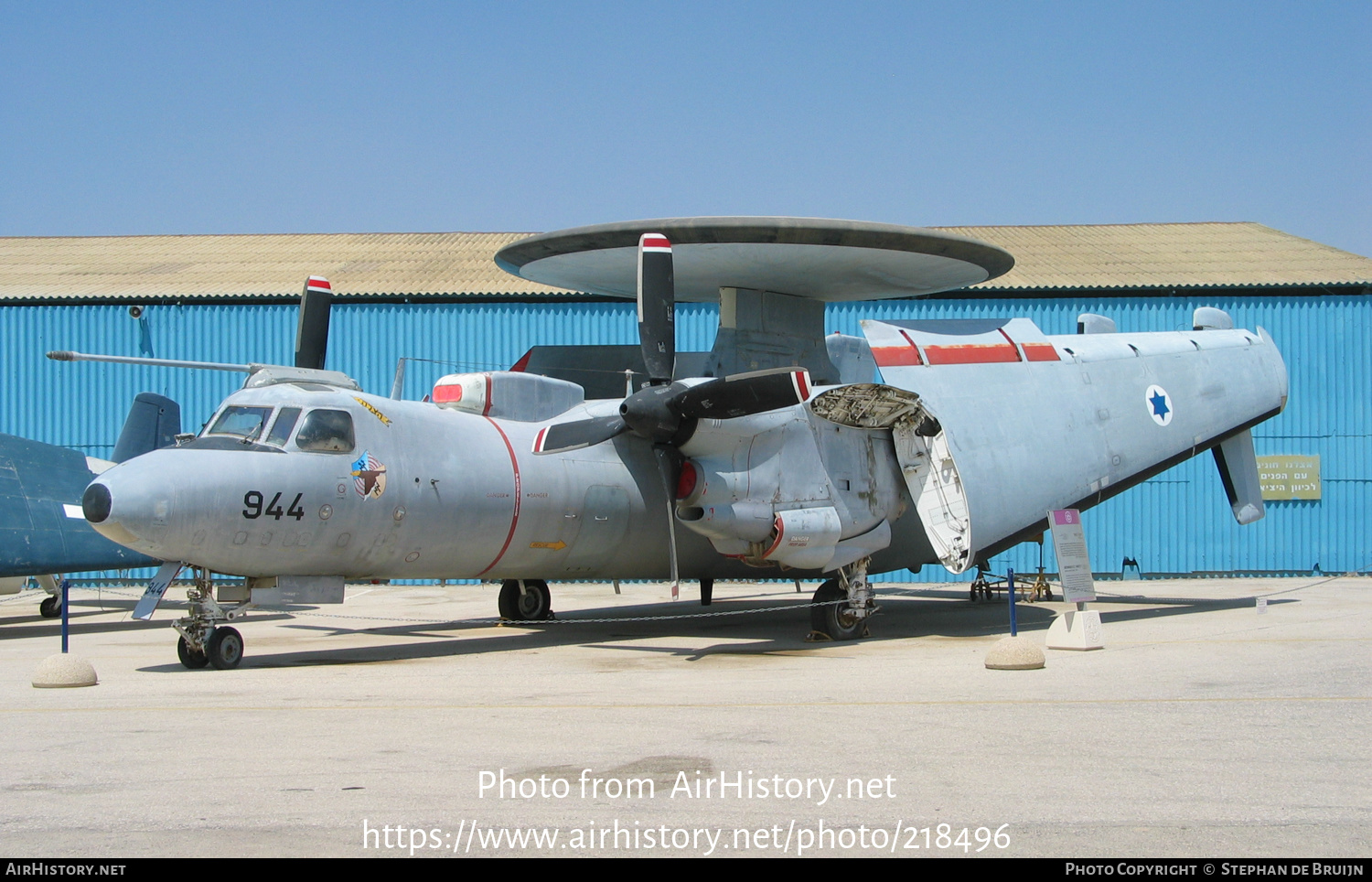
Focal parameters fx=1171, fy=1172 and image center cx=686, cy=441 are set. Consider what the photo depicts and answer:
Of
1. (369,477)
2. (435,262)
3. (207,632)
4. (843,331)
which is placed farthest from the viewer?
(435,262)

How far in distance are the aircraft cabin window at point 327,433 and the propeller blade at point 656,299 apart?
14.0 ft

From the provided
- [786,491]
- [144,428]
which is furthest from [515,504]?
[144,428]

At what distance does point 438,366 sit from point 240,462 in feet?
62.2

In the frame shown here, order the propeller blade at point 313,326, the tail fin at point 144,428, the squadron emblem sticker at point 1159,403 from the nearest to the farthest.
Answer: the propeller blade at point 313,326 < the squadron emblem sticker at point 1159,403 < the tail fin at point 144,428

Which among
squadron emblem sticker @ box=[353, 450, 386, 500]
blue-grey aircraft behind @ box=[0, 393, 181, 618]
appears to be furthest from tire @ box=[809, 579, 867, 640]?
blue-grey aircraft behind @ box=[0, 393, 181, 618]

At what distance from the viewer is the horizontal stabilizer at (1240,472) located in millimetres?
22750

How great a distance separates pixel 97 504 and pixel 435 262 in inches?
983

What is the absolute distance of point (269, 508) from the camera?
14.2m

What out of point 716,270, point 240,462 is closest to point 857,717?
point 240,462

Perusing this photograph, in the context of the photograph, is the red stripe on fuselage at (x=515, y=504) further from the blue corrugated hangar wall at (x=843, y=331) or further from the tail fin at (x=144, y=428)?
the blue corrugated hangar wall at (x=843, y=331)

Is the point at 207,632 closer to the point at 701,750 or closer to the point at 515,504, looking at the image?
the point at 515,504

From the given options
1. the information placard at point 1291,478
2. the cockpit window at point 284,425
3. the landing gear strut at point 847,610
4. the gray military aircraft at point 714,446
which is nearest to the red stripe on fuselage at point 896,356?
the gray military aircraft at point 714,446

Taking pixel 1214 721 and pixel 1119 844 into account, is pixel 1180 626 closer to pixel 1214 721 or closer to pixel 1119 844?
pixel 1214 721

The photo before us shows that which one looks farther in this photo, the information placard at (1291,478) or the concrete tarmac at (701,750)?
the information placard at (1291,478)
